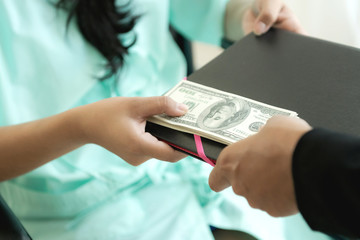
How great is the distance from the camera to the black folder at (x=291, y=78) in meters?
0.55

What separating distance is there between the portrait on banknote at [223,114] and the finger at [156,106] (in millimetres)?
43

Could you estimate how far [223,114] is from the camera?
0.58 meters

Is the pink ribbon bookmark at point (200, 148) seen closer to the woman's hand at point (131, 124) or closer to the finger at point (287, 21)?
the woman's hand at point (131, 124)

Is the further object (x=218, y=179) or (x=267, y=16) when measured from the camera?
(x=267, y=16)

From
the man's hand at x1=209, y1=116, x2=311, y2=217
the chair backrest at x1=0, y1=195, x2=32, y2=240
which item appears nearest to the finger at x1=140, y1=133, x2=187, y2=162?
the man's hand at x1=209, y1=116, x2=311, y2=217

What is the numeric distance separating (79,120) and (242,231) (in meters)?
0.42

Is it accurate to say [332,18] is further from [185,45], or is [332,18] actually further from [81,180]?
[81,180]

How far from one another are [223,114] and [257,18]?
0.33 m

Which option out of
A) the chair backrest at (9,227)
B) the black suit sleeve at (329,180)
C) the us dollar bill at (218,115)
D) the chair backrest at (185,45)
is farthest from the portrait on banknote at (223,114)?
the chair backrest at (185,45)

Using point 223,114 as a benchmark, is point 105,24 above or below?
above

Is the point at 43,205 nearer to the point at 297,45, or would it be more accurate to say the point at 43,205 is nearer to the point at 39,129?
the point at 39,129

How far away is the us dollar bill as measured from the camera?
21.1 inches

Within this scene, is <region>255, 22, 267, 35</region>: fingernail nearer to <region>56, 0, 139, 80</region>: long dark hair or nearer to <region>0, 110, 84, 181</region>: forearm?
<region>56, 0, 139, 80</region>: long dark hair

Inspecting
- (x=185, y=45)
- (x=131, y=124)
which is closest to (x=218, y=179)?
(x=131, y=124)
